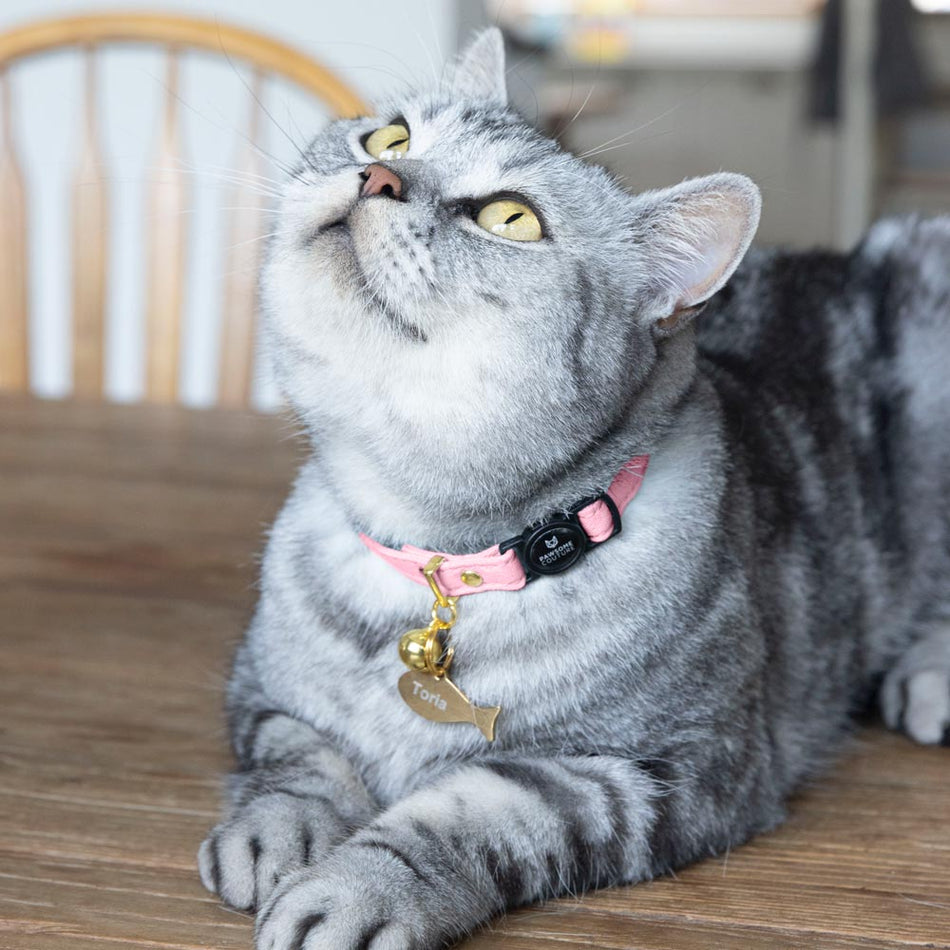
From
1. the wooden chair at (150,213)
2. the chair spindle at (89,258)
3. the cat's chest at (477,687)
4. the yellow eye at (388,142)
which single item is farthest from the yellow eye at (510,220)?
the chair spindle at (89,258)

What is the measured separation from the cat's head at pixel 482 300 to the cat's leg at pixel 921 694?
34 cm

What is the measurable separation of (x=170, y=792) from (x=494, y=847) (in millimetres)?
244

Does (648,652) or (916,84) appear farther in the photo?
(916,84)

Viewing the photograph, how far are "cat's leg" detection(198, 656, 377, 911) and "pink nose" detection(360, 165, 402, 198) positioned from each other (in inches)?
14.3

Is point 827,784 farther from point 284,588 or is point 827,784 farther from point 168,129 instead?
point 168,129

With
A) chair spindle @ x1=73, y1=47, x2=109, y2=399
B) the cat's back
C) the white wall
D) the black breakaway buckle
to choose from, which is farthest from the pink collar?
the white wall

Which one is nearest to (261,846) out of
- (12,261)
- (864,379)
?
(864,379)

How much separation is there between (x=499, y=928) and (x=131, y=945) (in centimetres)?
19

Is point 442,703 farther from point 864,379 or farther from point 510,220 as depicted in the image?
point 864,379

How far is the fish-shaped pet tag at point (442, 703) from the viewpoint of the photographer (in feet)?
2.53

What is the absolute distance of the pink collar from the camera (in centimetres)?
77

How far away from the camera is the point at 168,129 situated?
1802 mm

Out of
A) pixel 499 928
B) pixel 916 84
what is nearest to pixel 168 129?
pixel 499 928

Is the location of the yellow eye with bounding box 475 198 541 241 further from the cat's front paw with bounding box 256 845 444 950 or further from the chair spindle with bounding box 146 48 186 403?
the chair spindle with bounding box 146 48 186 403
